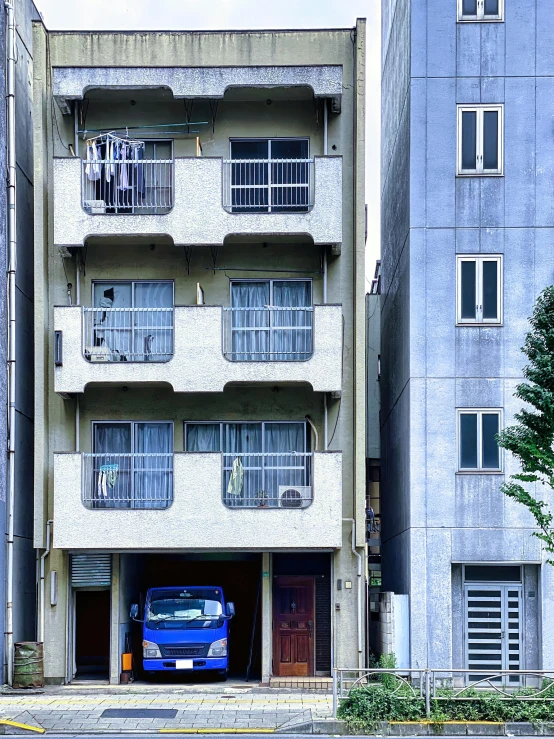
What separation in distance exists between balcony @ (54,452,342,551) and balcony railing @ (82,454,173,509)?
545 millimetres

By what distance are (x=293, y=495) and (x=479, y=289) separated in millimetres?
6368

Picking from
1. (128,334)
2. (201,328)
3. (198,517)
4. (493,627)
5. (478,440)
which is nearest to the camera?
(493,627)

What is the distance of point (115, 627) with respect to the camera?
2689 centimetres

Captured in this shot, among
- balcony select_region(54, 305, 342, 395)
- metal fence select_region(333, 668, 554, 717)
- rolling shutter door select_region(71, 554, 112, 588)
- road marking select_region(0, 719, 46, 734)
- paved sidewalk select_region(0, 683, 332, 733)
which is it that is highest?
balcony select_region(54, 305, 342, 395)

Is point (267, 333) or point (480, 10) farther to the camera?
point (267, 333)

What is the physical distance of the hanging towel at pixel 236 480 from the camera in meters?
26.6

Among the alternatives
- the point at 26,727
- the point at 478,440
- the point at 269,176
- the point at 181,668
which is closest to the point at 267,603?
the point at 181,668

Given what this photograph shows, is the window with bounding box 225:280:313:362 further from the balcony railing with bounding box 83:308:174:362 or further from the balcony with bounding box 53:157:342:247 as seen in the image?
the balcony with bounding box 53:157:342:247

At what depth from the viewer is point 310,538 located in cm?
2584

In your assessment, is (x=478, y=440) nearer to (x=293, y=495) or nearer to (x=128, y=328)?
(x=293, y=495)

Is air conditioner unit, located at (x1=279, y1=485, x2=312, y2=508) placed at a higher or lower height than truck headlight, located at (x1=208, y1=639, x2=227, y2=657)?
higher

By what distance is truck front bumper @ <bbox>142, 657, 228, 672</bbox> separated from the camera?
1027 inches

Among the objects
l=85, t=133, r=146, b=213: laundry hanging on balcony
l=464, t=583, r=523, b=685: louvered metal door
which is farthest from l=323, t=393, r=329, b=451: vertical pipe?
l=85, t=133, r=146, b=213: laundry hanging on balcony

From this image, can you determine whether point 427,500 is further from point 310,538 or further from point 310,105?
point 310,105
